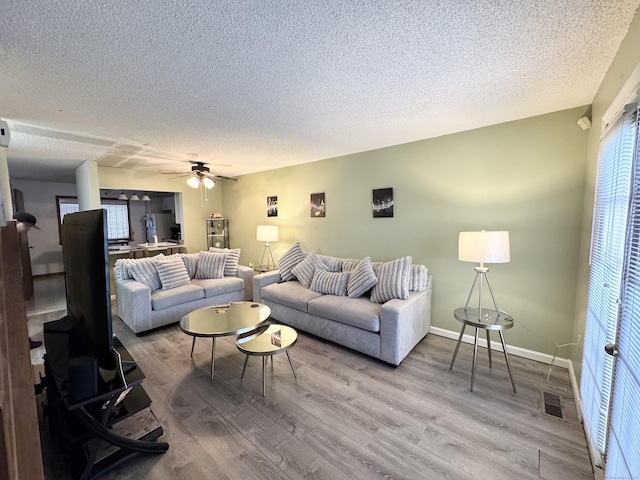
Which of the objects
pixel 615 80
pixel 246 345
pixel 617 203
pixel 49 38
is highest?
pixel 49 38

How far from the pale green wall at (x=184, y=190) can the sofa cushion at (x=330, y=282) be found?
11.8ft

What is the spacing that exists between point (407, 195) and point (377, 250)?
861 millimetres

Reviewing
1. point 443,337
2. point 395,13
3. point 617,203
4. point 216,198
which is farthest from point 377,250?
point 216,198

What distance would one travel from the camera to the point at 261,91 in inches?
79.9

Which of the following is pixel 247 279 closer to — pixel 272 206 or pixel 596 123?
pixel 272 206

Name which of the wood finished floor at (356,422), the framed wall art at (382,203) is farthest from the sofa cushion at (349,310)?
the framed wall art at (382,203)

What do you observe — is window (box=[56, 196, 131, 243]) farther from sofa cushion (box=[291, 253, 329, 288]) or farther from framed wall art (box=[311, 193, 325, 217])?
sofa cushion (box=[291, 253, 329, 288])

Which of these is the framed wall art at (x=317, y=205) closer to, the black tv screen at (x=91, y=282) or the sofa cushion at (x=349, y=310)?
the sofa cushion at (x=349, y=310)

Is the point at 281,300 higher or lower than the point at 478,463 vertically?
higher

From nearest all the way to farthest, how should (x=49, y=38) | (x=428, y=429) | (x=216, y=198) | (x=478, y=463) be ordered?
(x=49, y=38)
(x=478, y=463)
(x=428, y=429)
(x=216, y=198)

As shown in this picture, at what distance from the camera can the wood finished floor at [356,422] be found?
157 centimetres

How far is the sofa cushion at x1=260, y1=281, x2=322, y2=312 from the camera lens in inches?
130

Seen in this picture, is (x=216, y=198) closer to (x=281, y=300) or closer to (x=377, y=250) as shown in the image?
(x=281, y=300)

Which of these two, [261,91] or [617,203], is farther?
[261,91]
